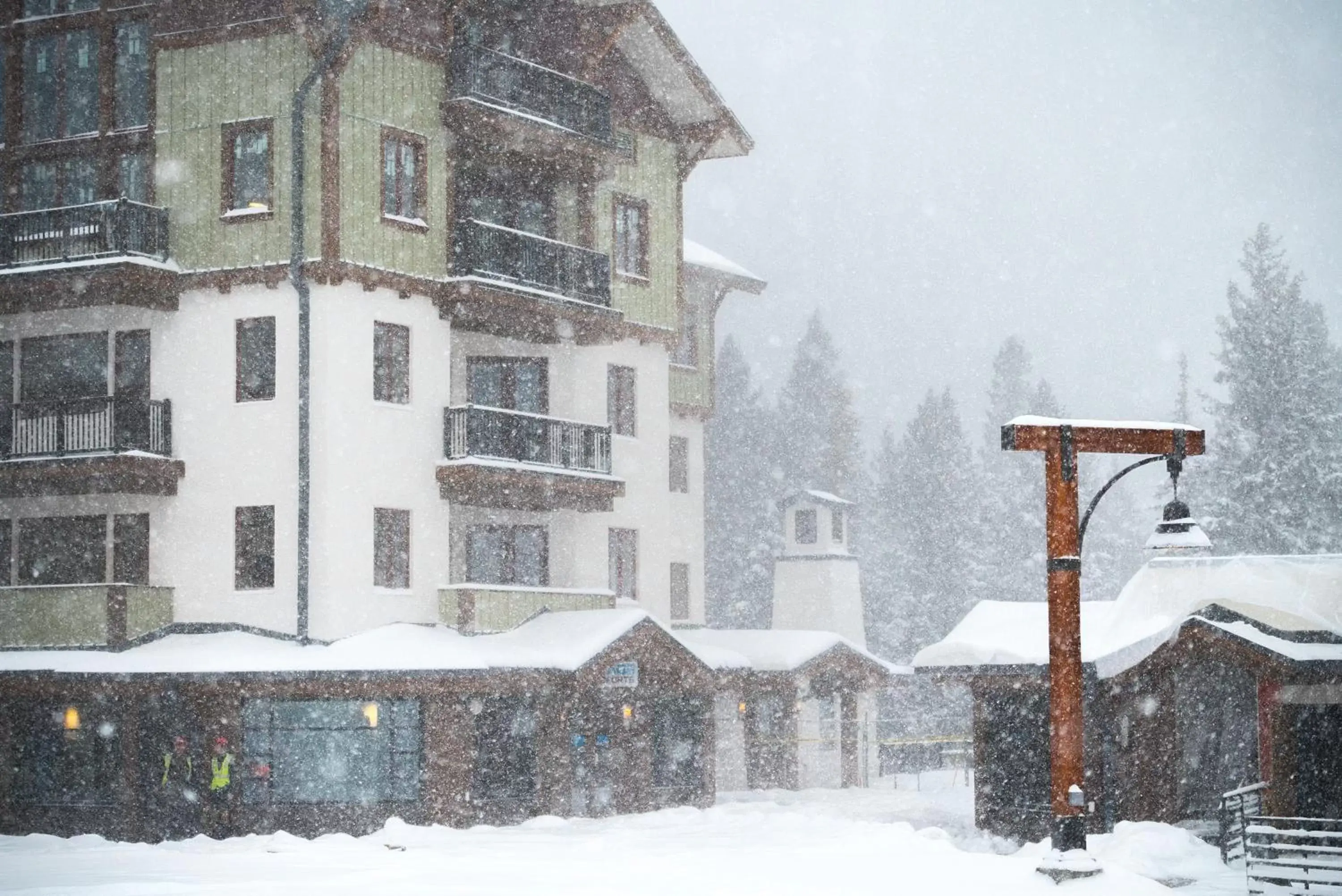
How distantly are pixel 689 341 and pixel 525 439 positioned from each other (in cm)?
1189

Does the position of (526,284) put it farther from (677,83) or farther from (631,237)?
(677,83)

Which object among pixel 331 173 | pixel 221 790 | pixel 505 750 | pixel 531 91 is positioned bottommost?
pixel 221 790

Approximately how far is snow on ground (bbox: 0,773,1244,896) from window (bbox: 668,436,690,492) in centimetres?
1260

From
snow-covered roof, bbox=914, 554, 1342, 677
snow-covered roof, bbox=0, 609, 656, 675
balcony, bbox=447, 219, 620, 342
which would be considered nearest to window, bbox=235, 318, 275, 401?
balcony, bbox=447, 219, 620, 342

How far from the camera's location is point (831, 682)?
46875 mm

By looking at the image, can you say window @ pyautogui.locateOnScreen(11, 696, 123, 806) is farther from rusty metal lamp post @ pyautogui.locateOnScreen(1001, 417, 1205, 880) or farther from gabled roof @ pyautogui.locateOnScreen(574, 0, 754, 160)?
rusty metal lamp post @ pyautogui.locateOnScreen(1001, 417, 1205, 880)

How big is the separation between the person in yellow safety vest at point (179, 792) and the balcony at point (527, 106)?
45.1ft

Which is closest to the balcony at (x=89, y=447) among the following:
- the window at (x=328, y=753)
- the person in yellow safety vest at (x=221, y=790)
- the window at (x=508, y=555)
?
the window at (x=328, y=753)

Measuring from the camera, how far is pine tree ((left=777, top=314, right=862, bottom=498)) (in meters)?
83.9

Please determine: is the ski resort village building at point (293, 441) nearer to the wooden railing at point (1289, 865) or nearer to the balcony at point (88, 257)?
the balcony at point (88, 257)

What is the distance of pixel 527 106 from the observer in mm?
36219

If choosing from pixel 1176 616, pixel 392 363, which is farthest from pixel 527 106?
pixel 1176 616

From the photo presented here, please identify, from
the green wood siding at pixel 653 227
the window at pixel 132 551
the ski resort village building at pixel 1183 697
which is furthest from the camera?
the green wood siding at pixel 653 227

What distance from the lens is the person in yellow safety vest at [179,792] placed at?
102ft
